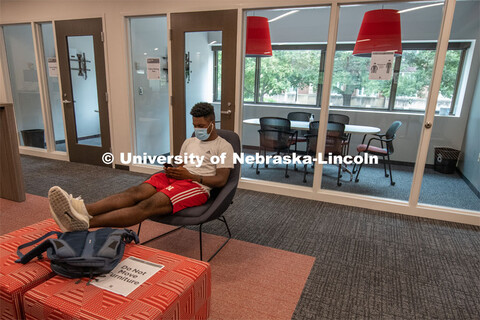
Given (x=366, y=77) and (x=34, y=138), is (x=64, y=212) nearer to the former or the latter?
(x=366, y=77)

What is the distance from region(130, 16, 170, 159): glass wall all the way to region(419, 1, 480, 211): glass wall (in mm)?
3228

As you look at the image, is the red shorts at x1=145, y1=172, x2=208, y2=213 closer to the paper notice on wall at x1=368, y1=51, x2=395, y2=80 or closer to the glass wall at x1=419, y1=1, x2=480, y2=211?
the paper notice on wall at x1=368, y1=51, x2=395, y2=80

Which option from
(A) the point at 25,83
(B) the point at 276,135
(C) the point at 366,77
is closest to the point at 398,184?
(C) the point at 366,77

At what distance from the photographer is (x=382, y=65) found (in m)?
2.92

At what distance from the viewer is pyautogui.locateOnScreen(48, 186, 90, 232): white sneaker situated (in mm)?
1504

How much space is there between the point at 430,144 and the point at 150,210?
266 cm

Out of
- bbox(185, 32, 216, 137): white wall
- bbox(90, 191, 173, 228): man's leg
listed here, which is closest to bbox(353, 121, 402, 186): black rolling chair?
bbox(185, 32, 216, 137): white wall

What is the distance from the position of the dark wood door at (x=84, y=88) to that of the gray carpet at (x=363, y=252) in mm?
881

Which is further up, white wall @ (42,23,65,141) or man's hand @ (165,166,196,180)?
white wall @ (42,23,65,141)

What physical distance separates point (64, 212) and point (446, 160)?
12.9 ft

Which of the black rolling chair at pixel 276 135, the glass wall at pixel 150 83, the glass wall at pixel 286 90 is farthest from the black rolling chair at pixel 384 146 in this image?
the glass wall at pixel 150 83

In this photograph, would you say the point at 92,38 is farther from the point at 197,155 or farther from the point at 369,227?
the point at 369,227

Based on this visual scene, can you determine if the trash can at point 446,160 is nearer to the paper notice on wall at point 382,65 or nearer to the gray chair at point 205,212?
the paper notice on wall at point 382,65

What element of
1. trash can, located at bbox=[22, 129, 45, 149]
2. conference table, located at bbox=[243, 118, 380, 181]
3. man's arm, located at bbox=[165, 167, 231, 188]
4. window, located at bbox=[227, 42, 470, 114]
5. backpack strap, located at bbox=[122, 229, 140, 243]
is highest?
window, located at bbox=[227, 42, 470, 114]
